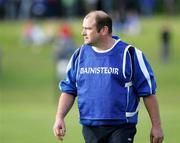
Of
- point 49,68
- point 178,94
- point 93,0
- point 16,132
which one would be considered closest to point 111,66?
point 16,132

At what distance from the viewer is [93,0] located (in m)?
46.2

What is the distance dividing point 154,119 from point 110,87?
1.71 ft

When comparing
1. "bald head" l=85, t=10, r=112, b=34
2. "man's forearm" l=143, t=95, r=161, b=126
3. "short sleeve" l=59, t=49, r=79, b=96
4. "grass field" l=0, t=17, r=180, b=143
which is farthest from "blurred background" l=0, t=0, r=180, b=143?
"bald head" l=85, t=10, r=112, b=34

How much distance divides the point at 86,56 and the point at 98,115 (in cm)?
58

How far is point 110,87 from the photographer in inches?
355

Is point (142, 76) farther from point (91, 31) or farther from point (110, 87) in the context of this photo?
point (91, 31)

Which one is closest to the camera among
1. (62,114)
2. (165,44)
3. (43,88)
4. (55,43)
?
(62,114)

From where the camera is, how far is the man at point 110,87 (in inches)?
355

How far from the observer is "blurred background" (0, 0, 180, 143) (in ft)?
98.6

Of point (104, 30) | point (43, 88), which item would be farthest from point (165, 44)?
point (104, 30)

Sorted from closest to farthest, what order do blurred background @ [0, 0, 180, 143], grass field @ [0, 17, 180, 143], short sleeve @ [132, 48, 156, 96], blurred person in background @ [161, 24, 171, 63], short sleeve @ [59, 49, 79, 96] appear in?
short sleeve @ [132, 48, 156, 96] < short sleeve @ [59, 49, 79, 96] < grass field @ [0, 17, 180, 143] < blurred background @ [0, 0, 180, 143] < blurred person in background @ [161, 24, 171, 63]

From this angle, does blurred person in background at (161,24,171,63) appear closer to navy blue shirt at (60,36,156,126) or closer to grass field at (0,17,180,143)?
grass field at (0,17,180,143)

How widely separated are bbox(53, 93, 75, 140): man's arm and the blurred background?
10.8 m

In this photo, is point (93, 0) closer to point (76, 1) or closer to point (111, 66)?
point (76, 1)
